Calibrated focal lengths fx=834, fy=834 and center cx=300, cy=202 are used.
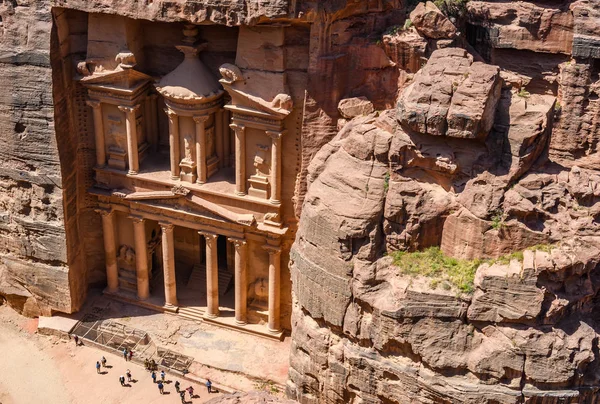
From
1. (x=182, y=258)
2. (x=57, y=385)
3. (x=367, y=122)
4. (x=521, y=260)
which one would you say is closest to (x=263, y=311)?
(x=182, y=258)

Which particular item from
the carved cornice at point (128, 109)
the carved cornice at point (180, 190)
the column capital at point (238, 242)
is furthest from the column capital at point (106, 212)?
the column capital at point (238, 242)

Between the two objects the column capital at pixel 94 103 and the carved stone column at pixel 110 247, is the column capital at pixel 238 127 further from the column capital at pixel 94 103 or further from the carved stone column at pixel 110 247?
the carved stone column at pixel 110 247

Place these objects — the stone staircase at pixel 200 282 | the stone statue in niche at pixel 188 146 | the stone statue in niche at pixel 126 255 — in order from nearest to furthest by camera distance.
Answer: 1. the stone statue in niche at pixel 188 146
2. the stone staircase at pixel 200 282
3. the stone statue in niche at pixel 126 255

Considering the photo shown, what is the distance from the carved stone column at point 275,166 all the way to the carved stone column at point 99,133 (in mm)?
6811

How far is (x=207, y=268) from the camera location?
30.8 m

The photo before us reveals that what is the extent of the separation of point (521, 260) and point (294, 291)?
704cm

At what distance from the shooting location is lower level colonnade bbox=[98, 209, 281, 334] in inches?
1183

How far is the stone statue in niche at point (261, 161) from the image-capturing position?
1125 inches

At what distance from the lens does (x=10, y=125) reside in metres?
29.9

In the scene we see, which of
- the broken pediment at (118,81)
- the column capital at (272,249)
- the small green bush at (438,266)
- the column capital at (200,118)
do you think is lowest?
the column capital at (272,249)

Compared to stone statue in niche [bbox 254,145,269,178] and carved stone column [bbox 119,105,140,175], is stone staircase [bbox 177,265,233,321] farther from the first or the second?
stone statue in niche [bbox 254,145,269,178]

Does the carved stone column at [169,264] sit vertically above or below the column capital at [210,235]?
below

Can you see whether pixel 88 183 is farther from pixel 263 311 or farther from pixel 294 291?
pixel 294 291

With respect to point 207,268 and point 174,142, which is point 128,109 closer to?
point 174,142
